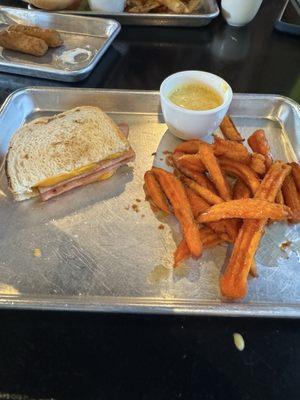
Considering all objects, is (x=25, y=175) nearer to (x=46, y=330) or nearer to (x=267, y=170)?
(x=46, y=330)

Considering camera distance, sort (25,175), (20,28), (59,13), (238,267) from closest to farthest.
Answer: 1. (238,267)
2. (25,175)
3. (20,28)
4. (59,13)

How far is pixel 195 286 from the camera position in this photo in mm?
1207

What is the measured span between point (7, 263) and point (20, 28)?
160 centimetres

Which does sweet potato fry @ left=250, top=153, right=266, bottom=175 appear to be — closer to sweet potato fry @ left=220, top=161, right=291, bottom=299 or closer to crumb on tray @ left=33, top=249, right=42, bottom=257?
sweet potato fry @ left=220, top=161, right=291, bottom=299

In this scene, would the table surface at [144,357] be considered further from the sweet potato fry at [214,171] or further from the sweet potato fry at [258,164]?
the sweet potato fry at [258,164]

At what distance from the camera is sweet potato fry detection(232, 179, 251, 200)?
1381mm

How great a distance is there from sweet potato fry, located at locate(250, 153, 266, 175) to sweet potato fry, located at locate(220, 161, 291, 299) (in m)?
0.07

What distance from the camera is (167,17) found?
245cm

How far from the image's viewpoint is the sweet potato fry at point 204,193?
1316 millimetres

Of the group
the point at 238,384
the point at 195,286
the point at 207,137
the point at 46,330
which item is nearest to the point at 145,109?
the point at 207,137

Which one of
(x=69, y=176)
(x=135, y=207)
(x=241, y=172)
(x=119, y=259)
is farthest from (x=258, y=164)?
(x=69, y=176)

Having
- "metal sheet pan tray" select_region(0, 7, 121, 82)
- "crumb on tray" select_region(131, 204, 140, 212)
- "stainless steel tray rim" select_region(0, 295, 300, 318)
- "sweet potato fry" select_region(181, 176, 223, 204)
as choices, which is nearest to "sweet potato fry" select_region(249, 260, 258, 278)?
"stainless steel tray rim" select_region(0, 295, 300, 318)

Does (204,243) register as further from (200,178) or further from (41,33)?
(41,33)

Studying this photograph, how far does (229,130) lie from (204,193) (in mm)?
459
